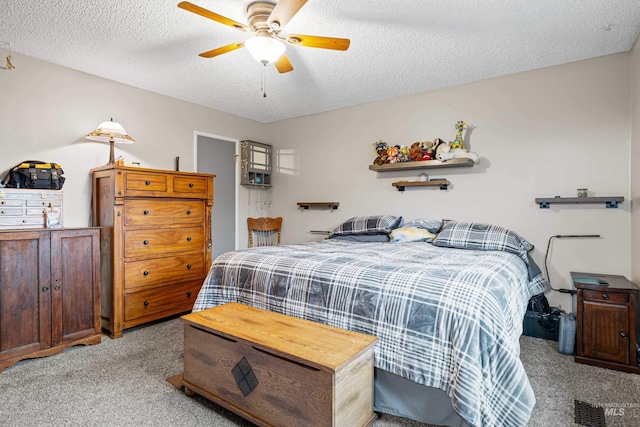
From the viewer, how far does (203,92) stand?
3.80m

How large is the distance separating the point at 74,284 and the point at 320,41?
2.63 m

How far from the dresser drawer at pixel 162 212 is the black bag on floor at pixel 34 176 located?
565 mm

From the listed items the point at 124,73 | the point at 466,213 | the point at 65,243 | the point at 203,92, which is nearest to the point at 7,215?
the point at 65,243

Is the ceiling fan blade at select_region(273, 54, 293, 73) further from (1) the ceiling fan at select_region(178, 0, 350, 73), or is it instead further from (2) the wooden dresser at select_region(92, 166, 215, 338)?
(2) the wooden dresser at select_region(92, 166, 215, 338)

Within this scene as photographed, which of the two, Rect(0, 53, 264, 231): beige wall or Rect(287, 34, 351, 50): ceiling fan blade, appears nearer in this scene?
Rect(287, 34, 351, 50): ceiling fan blade

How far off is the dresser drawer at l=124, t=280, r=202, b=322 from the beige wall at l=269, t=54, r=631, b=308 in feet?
6.53

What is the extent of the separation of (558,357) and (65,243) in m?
3.87

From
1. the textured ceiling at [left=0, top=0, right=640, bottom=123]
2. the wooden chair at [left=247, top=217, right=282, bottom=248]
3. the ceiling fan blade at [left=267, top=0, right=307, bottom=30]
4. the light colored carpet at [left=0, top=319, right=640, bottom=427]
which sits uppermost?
the textured ceiling at [left=0, top=0, right=640, bottom=123]

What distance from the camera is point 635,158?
8.92ft

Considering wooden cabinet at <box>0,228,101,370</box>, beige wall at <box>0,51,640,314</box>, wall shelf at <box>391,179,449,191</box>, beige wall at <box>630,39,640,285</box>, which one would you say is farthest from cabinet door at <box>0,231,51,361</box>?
beige wall at <box>630,39,640,285</box>

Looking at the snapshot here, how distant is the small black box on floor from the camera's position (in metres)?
2.91

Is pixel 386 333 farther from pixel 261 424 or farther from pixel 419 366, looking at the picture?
pixel 261 424

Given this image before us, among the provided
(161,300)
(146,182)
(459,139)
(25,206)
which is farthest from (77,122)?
(459,139)

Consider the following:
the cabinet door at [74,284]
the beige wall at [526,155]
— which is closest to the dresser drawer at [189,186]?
the cabinet door at [74,284]
